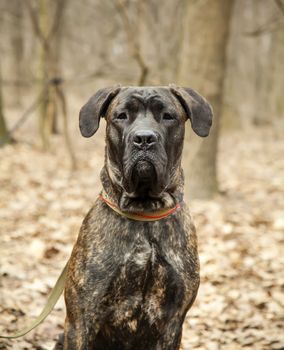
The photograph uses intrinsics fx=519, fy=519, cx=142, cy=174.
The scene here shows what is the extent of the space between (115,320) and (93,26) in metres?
29.0

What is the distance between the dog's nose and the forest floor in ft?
7.00

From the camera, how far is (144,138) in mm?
3027

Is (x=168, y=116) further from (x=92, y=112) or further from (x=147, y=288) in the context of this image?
(x=147, y=288)

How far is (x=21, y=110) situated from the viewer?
26.4m

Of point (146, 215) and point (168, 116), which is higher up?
point (168, 116)

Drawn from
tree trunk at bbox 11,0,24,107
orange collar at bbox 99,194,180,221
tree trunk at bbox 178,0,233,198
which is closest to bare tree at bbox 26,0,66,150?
tree trunk at bbox 178,0,233,198

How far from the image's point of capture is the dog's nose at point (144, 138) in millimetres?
3021

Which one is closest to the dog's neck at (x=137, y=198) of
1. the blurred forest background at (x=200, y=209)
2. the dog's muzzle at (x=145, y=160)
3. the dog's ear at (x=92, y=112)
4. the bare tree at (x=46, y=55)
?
the dog's muzzle at (x=145, y=160)

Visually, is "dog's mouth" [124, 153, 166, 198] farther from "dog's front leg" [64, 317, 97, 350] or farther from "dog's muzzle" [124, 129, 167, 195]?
"dog's front leg" [64, 317, 97, 350]

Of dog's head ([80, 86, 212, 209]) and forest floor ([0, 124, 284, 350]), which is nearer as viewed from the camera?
dog's head ([80, 86, 212, 209])

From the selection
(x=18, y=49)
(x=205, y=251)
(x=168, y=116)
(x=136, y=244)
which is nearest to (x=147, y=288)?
(x=136, y=244)

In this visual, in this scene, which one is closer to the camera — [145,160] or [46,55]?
[145,160]

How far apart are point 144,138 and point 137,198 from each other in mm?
470

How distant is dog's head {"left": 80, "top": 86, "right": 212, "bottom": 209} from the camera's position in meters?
3.09
